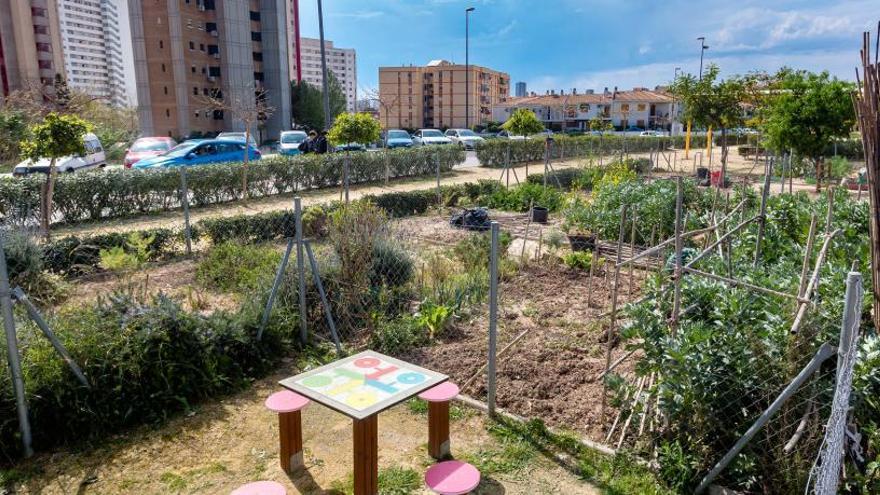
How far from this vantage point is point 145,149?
20938mm

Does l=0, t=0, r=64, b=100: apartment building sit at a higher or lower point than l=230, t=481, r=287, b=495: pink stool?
higher

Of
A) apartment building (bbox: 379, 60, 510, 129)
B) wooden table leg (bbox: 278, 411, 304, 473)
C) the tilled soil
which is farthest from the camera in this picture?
apartment building (bbox: 379, 60, 510, 129)

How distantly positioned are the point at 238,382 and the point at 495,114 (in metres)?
86.1

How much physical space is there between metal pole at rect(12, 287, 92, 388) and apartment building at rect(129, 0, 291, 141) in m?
44.9

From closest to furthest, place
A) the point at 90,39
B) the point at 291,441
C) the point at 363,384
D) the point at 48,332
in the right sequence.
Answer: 1. the point at 363,384
2. the point at 291,441
3. the point at 48,332
4. the point at 90,39

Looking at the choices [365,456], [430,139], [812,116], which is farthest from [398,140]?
[365,456]

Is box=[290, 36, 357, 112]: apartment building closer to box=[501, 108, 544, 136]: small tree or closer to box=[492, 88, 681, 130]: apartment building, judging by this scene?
box=[492, 88, 681, 130]: apartment building

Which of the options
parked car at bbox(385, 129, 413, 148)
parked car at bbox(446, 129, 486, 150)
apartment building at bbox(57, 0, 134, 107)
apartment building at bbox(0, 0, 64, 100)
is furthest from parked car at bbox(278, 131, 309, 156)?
apartment building at bbox(57, 0, 134, 107)

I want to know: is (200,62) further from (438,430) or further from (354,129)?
(438,430)

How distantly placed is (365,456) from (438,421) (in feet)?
2.50

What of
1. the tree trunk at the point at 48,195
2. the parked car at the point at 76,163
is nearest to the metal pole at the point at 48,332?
the tree trunk at the point at 48,195

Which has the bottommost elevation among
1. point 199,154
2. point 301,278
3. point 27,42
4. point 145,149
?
point 301,278

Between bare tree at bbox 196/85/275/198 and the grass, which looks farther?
bare tree at bbox 196/85/275/198

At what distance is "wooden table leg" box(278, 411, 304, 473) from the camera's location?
12.6ft
